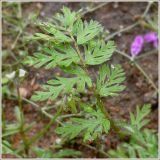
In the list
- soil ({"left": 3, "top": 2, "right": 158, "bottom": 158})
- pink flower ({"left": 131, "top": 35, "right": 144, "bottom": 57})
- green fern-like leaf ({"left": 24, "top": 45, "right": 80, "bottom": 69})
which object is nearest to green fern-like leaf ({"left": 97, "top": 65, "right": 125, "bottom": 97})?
green fern-like leaf ({"left": 24, "top": 45, "right": 80, "bottom": 69})

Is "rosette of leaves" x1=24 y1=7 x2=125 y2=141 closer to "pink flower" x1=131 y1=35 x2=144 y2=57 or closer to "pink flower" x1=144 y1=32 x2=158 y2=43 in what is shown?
"pink flower" x1=131 y1=35 x2=144 y2=57

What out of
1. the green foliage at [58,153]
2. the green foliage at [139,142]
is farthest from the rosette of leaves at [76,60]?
the green foliage at [58,153]

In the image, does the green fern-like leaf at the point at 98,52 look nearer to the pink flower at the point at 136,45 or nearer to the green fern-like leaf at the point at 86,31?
the green fern-like leaf at the point at 86,31

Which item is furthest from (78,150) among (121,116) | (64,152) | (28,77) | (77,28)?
(77,28)

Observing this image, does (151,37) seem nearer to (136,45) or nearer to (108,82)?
(136,45)

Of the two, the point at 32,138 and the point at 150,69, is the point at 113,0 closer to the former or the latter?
the point at 150,69
